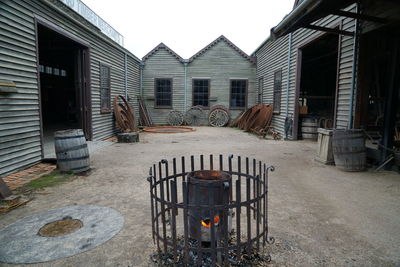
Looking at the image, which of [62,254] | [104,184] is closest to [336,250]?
[62,254]

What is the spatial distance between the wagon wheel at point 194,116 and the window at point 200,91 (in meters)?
0.48

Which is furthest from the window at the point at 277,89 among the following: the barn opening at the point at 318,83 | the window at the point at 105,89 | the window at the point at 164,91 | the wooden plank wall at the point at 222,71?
the window at the point at 105,89

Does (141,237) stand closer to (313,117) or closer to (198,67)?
(313,117)

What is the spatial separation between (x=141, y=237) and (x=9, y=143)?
150 inches

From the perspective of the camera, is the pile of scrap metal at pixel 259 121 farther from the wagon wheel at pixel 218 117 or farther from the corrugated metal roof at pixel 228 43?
the corrugated metal roof at pixel 228 43

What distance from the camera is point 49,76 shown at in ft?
53.9

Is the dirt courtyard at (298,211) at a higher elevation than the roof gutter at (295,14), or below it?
below

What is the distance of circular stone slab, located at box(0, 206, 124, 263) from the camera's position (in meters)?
2.31

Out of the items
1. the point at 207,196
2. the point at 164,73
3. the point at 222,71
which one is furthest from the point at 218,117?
the point at 207,196

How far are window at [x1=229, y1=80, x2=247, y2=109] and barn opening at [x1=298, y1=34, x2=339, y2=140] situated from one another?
3383 millimetres

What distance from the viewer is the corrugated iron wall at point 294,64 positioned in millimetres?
6411

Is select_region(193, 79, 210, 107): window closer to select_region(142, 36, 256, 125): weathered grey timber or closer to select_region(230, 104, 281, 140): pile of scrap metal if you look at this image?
select_region(142, 36, 256, 125): weathered grey timber

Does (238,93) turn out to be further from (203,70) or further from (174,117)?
(174,117)

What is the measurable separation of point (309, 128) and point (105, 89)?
26.6 feet
